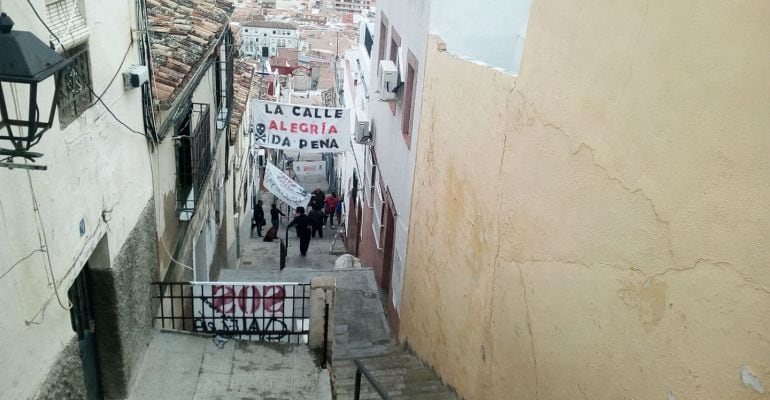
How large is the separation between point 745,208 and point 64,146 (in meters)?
4.50

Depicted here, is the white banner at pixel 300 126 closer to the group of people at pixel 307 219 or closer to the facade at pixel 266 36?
the group of people at pixel 307 219

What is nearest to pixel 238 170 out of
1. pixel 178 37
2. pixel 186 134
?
pixel 186 134

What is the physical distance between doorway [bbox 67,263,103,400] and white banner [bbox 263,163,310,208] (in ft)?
33.3

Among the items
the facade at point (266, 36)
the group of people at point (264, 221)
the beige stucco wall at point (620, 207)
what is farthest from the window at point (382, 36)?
the facade at point (266, 36)

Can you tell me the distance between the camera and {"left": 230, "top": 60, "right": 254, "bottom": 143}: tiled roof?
16422 mm

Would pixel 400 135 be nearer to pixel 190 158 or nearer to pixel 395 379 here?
pixel 190 158

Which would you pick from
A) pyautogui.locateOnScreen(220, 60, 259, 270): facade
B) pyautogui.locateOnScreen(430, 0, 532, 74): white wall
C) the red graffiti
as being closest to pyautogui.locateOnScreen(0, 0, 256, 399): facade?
the red graffiti

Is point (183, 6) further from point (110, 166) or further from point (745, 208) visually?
point (745, 208)

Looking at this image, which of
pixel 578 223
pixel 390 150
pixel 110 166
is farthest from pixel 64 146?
pixel 390 150

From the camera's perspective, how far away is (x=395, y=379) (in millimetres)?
8891

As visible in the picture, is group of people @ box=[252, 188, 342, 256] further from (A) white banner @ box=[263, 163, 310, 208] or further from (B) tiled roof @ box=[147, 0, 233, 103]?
(B) tiled roof @ box=[147, 0, 233, 103]

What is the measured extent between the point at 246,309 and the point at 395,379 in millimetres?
2392

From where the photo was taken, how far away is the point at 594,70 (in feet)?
14.7

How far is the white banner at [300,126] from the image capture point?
516 inches
